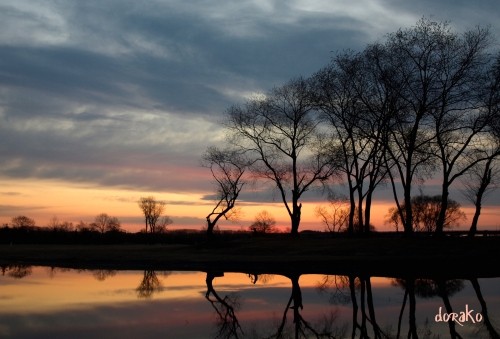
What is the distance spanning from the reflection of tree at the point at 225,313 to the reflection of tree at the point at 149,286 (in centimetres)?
235

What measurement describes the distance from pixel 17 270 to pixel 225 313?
23.4 m

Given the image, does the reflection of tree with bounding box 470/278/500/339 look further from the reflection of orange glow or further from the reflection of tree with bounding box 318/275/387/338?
the reflection of orange glow

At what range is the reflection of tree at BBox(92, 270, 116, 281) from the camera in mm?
33075

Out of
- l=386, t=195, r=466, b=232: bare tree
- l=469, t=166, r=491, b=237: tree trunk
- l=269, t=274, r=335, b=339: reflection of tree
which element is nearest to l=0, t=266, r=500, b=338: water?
l=269, t=274, r=335, b=339: reflection of tree

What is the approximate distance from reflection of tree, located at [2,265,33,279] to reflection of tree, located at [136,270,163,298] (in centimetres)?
710

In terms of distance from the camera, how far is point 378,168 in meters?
57.1

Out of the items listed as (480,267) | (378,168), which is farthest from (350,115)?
(480,267)

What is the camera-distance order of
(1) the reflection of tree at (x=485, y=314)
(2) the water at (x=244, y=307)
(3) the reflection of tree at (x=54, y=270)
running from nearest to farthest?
(1) the reflection of tree at (x=485, y=314)
(2) the water at (x=244, y=307)
(3) the reflection of tree at (x=54, y=270)

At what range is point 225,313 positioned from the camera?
1966cm

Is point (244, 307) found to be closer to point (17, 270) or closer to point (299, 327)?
point (299, 327)

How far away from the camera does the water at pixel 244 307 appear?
16.0 metres

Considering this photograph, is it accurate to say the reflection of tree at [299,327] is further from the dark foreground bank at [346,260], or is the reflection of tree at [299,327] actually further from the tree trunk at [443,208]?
the tree trunk at [443,208]

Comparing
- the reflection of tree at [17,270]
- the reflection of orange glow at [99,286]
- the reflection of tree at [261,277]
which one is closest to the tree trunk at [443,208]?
the reflection of orange glow at [99,286]

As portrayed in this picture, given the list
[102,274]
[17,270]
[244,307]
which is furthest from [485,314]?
[17,270]
